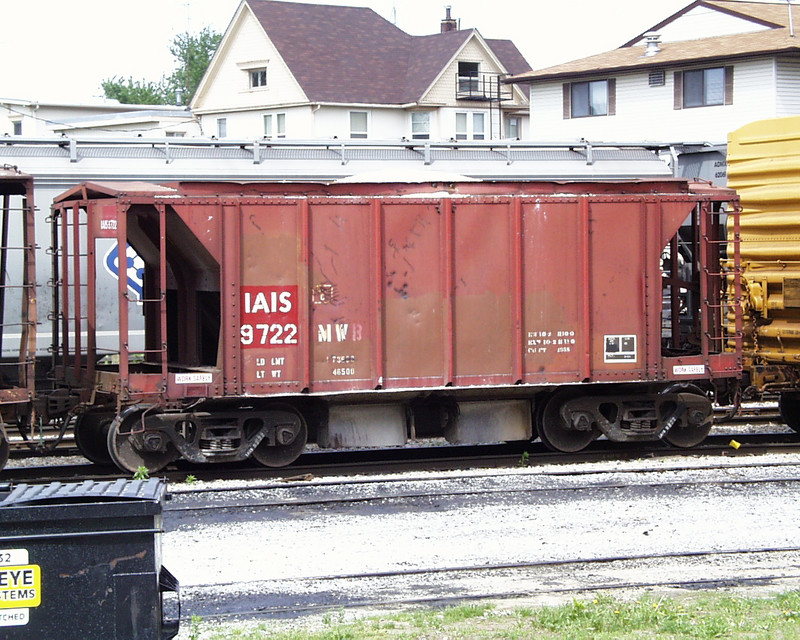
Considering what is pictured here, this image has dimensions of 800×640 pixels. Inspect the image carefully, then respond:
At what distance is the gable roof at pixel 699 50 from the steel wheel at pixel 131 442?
28.8m

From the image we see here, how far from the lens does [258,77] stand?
4678 cm

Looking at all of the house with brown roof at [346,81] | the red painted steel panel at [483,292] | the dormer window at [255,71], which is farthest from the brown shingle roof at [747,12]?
the red painted steel panel at [483,292]

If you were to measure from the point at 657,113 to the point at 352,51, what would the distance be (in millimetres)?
13786

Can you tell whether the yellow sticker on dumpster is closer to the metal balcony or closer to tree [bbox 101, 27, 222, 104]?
the metal balcony

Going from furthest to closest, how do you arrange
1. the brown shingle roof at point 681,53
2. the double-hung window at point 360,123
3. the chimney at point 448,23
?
the chimney at point 448,23 < the double-hung window at point 360,123 < the brown shingle roof at point 681,53

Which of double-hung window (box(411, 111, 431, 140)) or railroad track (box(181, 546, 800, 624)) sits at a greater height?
double-hung window (box(411, 111, 431, 140))

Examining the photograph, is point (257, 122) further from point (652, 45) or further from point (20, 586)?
point (20, 586)

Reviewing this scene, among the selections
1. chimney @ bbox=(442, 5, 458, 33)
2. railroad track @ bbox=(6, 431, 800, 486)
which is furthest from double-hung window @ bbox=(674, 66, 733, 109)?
railroad track @ bbox=(6, 431, 800, 486)

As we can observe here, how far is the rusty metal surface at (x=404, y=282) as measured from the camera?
1162 centimetres

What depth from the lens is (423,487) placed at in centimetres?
Answer: 1132

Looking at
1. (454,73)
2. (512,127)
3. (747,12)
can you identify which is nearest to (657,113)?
(747,12)

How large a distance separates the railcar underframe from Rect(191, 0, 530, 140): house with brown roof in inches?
1209

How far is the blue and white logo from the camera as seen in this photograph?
13.7 m

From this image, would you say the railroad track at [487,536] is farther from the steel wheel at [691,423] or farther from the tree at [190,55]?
the tree at [190,55]
